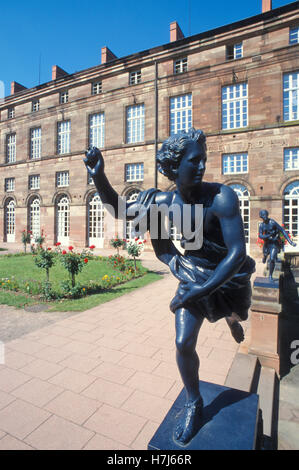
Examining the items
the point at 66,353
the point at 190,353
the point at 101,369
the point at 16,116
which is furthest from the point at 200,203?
the point at 16,116

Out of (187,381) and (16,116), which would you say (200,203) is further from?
(16,116)

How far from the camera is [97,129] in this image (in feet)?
72.7

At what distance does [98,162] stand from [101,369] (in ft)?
9.51

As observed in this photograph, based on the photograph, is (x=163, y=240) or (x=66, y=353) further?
(x=66, y=353)

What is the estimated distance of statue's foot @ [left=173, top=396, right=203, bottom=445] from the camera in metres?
1.83

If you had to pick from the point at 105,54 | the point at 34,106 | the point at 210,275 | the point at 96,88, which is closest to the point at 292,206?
the point at 210,275

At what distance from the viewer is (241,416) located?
205cm

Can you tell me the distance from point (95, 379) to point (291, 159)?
1652 centimetres

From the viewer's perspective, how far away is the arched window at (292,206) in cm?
1578

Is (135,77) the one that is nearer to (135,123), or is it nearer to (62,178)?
(135,123)

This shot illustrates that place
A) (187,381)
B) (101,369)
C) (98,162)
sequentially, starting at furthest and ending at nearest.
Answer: (101,369)
(187,381)
(98,162)

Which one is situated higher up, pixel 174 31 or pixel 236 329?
pixel 174 31

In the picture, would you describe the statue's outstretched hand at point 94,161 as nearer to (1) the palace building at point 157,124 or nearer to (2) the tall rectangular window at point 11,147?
(1) the palace building at point 157,124
